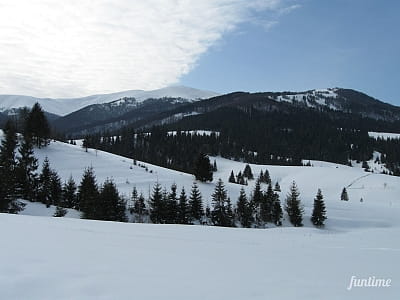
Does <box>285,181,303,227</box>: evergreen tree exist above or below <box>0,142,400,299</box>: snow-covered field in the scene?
below

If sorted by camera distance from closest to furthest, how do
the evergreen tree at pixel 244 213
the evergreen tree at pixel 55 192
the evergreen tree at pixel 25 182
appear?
the evergreen tree at pixel 25 182 < the evergreen tree at pixel 55 192 < the evergreen tree at pixel 244 213

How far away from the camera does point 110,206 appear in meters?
42.1

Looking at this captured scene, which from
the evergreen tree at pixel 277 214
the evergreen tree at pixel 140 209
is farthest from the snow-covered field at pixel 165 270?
the evergreen tree at pixel 277 214

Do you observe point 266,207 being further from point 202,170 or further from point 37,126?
point 37,126

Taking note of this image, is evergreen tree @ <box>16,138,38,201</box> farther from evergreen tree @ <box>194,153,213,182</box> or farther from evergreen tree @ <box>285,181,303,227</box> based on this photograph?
evergreen tree @ <box>285,181,303,227</box>

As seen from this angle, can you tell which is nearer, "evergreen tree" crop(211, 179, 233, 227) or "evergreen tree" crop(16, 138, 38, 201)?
"evergreen tree" crop(16, 138, 38, 201)

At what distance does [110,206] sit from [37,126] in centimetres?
3200

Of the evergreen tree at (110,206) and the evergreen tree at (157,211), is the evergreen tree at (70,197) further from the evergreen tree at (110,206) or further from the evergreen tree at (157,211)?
the evergreen tree at (157,211)

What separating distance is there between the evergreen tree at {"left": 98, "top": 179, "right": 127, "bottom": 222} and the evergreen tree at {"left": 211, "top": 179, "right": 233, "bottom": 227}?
15292 millimetres

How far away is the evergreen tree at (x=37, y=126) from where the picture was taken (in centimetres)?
6100

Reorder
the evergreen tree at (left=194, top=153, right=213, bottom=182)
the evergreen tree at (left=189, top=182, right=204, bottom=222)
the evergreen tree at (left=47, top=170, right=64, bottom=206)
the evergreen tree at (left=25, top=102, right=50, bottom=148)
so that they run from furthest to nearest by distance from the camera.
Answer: the evergreen tree at (left=194, top=153, right=213, bottom=182) < the evergreen tree at (left=25, top=102, right=50, bottom=148) < the evergreen tree at (left=189, top=182, right=204, bottom=222) < the evergreen tree at (left=47, top=170, right=64, bottom=206)

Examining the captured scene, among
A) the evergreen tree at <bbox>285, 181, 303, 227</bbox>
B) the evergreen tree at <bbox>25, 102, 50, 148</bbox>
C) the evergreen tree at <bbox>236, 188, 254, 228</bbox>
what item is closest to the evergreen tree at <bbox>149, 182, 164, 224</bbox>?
the evergreen tree at <bbox>236, 188, 254, 228</bbox>

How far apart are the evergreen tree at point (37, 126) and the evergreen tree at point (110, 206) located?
29.3 meters

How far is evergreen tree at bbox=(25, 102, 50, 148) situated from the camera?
200 ft
